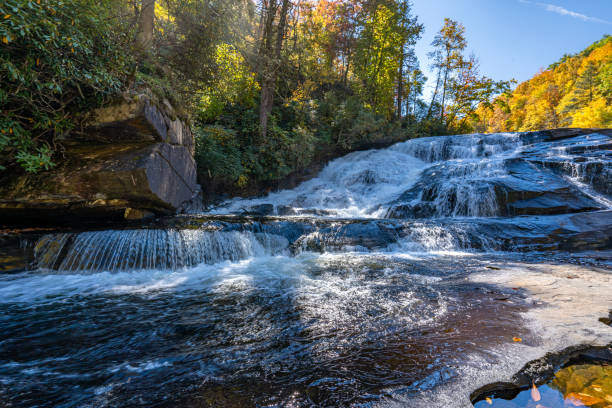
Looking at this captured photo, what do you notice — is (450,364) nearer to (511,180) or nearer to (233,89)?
(511,180)

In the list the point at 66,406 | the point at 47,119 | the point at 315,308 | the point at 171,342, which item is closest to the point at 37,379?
the point at 66,406

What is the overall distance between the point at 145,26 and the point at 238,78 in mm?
3935

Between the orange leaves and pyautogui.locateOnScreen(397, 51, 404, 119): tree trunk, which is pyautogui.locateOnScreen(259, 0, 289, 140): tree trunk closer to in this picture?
the orange leaves

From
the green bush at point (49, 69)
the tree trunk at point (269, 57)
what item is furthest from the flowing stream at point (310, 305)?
the tree trunk at point (269, 57)

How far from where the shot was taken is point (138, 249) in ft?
16.1

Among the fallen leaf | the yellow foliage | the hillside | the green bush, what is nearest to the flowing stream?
the fallen leaf

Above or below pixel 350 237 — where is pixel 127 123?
above

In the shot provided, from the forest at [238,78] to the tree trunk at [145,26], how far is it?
0.09 ft

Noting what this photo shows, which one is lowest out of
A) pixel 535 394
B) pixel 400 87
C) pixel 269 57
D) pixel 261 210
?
pixel 535 394

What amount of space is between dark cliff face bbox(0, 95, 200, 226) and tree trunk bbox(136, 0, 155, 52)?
2.09 meters

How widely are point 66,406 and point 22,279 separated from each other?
13.1 ft

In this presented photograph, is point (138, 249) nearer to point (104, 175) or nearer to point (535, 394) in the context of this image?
point (104, 175)

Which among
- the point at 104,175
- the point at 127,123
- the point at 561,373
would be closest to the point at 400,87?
the point at 127,123

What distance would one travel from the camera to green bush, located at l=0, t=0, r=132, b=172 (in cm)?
296
